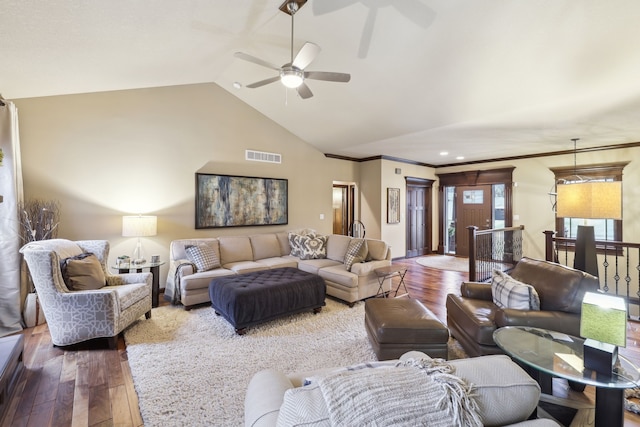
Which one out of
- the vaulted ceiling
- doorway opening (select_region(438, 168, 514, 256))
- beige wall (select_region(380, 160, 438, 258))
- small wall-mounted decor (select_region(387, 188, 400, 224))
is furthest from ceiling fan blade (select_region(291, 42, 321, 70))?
doorway opening (select_region(438, 168, 514, 256))

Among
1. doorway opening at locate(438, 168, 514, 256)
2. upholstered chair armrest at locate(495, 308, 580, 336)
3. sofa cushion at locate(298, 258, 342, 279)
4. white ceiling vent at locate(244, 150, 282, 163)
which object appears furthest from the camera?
doorway opening at locate(438, 168, 514, 256)

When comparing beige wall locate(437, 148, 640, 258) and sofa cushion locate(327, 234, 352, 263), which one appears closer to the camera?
sofa cushion locate(327, 234, 352, 263)

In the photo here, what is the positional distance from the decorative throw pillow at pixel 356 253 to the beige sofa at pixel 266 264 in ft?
0.28

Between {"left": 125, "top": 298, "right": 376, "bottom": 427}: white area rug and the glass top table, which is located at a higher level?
the glass top table

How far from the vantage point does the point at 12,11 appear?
2096 mm

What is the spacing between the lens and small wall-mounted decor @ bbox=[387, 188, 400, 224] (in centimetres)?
724

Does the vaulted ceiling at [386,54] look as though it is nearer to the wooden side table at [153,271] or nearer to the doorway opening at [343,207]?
the wooden side table at [153,271]

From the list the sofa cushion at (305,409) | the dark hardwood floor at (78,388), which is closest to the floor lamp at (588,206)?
the dark hardwood floor at (78,388)

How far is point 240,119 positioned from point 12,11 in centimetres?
337

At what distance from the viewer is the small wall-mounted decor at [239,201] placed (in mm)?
4949

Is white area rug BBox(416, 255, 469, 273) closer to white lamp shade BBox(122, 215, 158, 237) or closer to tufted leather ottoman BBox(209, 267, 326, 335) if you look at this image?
tufted leather ottoman BBox(209, 267, 326, 335)

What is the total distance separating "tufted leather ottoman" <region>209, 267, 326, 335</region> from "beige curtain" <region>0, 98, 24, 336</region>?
2.10 metres

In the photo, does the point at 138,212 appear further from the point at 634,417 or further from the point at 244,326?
the point at 634,417

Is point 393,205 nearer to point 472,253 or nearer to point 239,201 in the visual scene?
point 472,253
